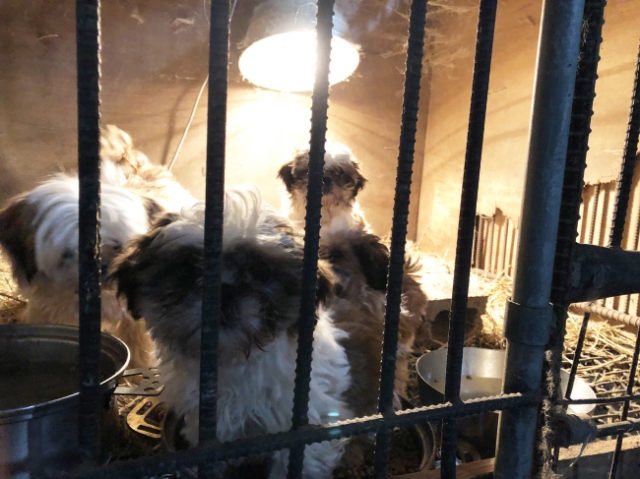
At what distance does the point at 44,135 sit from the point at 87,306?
321 cm

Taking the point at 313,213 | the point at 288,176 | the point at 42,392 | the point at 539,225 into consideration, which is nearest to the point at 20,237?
the point at 42,392

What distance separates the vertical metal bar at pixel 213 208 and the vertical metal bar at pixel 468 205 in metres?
0.48

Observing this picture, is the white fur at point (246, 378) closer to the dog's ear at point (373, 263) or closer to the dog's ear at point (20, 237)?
the dog's ear at point (373, 263)

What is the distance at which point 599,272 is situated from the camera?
1.03 metres

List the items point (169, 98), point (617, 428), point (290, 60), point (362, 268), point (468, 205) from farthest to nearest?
1. point (169, 98)
2. point (290, 60)
3. point (362, 268)
4. point (617, 428)
5. point (468, 205)

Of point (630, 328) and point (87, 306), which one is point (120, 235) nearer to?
point (87, 306)

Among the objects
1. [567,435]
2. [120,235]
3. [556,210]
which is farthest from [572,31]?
[120,235]

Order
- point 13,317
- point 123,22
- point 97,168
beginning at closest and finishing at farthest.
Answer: point 97,168
point 13,317
point 123,22

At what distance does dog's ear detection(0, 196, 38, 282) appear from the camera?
6.34 feet

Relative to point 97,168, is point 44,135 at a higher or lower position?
higher

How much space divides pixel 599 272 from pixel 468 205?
366 millimetres

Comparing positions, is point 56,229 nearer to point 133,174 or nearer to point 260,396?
point 133,174

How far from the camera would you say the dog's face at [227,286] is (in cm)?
114

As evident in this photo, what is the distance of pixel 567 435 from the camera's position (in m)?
1.05
